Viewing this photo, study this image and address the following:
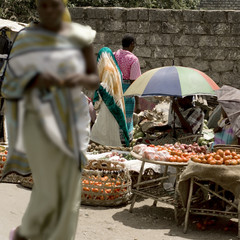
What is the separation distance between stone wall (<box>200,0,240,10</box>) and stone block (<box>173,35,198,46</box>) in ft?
36.1

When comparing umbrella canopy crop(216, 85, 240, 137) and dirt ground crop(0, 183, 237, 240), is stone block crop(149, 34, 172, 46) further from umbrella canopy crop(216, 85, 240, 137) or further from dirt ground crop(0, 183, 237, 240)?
dirt ground crop(0, 183, 237, 240)

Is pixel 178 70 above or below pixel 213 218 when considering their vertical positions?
above

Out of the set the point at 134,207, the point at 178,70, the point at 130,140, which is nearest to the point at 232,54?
the point at 130,140

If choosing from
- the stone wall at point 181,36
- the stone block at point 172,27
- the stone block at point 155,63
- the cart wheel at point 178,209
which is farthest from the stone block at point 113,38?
the cart wheel at point 178,209

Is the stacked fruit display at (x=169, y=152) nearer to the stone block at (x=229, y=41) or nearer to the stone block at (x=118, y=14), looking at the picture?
the stone block at (x=229, y=41)

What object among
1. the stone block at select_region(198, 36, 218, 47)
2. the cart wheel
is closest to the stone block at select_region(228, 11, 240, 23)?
the stone block at select_region(198, 36, 218, 47)

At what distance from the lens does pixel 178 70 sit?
6.56 meters

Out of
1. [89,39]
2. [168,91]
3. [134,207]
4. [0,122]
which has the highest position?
[89,39]

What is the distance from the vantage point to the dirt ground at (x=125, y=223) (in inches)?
199

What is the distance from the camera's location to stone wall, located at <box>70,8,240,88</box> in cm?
1025

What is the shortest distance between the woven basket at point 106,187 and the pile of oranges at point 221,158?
118 centimetres

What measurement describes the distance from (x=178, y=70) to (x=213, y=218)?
6.35 ft

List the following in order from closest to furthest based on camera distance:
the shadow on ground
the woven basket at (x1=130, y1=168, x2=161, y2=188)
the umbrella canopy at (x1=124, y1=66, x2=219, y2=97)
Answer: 1. the shadow on ground
2. the umbrella canopy at (x1=124, y1=66, x2=219, y2=97)
3. the woven basket at (x1=130, y1=168, x2=161, y2=188)

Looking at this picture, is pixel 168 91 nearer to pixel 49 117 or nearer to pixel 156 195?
pixel 156 195
